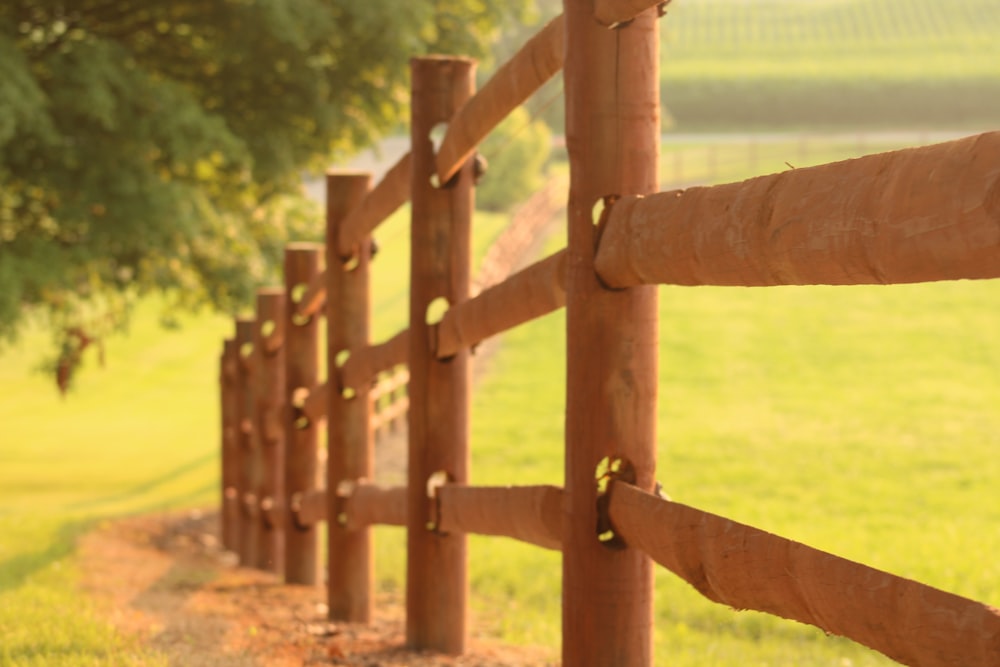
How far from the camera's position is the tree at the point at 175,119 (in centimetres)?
1199

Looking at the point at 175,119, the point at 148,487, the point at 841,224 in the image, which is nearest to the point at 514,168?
the point at 148,487

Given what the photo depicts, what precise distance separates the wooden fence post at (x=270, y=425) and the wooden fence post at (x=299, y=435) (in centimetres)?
81

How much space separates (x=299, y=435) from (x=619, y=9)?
16.1ft

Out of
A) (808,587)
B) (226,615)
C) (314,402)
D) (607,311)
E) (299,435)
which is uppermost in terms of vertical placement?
(607,311)

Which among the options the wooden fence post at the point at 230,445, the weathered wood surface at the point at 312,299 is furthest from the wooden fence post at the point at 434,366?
the wooden fence post at the point at 230,445

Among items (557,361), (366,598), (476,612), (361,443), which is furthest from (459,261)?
(557,361)

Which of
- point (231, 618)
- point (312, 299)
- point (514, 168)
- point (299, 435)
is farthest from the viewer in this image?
point (514, 168)

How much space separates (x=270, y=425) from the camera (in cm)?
852

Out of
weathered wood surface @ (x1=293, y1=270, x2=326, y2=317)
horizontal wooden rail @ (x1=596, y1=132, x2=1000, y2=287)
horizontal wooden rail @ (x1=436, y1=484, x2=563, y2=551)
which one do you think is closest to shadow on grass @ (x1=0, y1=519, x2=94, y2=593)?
weathered wood surface @ (x1=293, y1=270, x2=326, y2=317)

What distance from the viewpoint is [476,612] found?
21.3ft

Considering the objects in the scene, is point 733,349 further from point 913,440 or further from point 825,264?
point 825,264

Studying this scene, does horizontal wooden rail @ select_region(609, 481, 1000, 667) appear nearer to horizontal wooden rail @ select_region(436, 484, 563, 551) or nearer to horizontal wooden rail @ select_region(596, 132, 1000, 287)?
horizontal wooden rail @ select_region(436, 484, 563, 551)

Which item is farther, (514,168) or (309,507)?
(514,168)

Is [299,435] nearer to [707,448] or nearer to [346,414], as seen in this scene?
[346,414]
